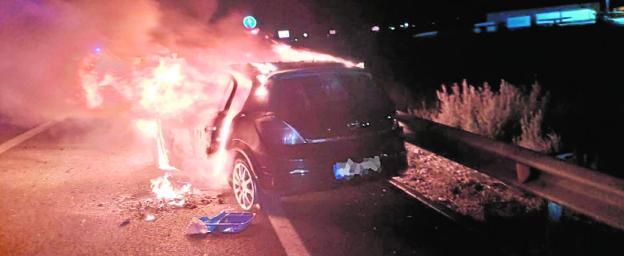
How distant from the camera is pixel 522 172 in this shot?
5.07m

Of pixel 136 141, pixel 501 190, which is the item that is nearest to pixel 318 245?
pixel 501 190

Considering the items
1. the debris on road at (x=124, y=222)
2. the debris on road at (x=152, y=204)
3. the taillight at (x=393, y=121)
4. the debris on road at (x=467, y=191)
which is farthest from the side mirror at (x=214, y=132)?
the debris on road at (x=467, y=191)

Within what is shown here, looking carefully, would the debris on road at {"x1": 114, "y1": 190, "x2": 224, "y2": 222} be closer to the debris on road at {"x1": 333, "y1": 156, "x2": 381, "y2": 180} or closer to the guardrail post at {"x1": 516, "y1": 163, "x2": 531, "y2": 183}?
the debris on road at {"x1": 333, "y1": 156, "x2": 381, "y2": 180}

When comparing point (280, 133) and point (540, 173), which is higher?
point (280, 133)

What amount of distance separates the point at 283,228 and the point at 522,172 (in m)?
2.29

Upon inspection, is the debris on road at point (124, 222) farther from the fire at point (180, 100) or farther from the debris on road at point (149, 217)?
the fire at point (180, 100)

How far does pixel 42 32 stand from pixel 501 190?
21.4m

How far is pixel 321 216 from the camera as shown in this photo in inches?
239

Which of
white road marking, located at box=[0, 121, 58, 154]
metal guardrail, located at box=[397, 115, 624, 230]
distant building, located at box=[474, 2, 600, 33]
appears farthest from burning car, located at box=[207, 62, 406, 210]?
distant building, located at box=[474, 2, 600, 33]

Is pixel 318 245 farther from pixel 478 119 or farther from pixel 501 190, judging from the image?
pixel 478 119

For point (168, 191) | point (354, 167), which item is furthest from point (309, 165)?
point (168, 191)

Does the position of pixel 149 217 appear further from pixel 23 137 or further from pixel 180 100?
pixel 23 137

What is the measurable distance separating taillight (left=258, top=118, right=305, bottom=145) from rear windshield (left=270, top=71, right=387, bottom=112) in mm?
→ 180

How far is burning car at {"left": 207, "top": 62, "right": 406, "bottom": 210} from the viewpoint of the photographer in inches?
226
